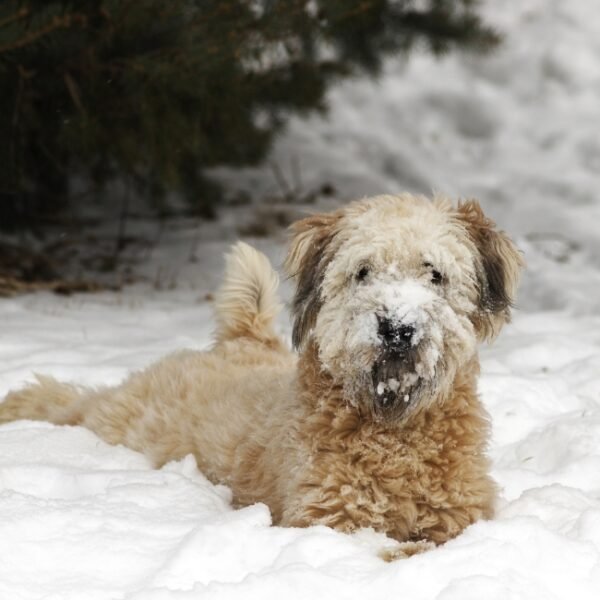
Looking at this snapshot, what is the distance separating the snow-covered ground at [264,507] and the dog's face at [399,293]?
0.52 m

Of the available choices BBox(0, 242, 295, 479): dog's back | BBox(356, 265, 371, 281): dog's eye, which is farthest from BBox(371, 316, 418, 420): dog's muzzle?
BBox(0, 242, 295, 479): dog's back

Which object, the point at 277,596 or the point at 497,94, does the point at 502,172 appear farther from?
the point at 277,596

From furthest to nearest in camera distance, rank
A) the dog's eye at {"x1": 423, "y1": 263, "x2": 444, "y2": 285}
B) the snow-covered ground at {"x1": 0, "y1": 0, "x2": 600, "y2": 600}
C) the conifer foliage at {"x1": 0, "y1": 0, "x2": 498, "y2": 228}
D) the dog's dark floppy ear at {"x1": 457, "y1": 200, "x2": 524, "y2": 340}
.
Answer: the conifer foliage at {"x1": 0, "y1": 0, "x2": 498, "y2": 228}, the dog's dark floppy ear at {"x1": 457, "y1": 200, "x2": 524, "y2": 340}, the dog's eye at {"x1": 423, "y1": 263, "x2": 444, "y2": 285}, the snow-covered ground at {"x1": 0, "y1": 0, "x2": 600, "y2": 600}

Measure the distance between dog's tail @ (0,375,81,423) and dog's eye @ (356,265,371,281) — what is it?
1.89m

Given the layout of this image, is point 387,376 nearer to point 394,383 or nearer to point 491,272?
point 394,383

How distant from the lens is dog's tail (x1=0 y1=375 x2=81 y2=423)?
467 cm

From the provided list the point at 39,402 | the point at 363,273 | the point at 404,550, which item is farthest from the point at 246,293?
the point at 404,550

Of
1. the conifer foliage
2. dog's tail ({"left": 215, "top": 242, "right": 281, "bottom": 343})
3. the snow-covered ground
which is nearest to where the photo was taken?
the snow-covered ground

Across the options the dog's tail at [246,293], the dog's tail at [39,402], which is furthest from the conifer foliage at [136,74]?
the dog's tail at [39,402]

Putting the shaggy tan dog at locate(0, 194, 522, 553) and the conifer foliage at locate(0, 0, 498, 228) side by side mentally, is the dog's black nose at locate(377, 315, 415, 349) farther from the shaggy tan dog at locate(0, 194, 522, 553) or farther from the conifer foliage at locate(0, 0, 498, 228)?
the conifer foliage at locate(0, 0, 498, 228)

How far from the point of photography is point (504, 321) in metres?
3.62

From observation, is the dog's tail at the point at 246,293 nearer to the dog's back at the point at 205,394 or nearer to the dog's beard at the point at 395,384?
the dog's back at the point at 205,394

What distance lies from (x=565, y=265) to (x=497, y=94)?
642 centimetres

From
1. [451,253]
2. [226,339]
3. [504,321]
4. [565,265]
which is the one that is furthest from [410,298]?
[565,265]
